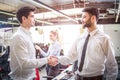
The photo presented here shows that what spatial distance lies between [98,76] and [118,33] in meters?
8.40

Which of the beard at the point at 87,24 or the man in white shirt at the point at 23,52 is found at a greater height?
the beard at the point at 87,24

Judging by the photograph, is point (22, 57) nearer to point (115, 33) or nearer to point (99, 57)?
point (99, 57)

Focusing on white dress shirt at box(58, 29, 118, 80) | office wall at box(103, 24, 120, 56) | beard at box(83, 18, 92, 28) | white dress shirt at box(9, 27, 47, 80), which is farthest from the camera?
office wall at box(103, 24, 120, 56)

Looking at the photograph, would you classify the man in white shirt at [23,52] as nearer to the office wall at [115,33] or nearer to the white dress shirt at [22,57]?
the white dress shirt at [22,57]

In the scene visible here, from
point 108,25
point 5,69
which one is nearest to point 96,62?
point 5,69

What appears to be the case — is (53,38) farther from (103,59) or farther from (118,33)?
(118,33)

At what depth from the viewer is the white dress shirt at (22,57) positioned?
2201 mm

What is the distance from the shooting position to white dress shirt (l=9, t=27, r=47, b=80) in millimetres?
2201

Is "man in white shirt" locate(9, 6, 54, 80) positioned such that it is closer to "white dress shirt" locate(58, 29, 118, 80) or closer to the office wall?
"white dress shirt" locate(58, 29, 118, 80)

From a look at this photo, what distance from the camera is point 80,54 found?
2.62 meters

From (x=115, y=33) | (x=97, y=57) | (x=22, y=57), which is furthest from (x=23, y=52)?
(x=115, y=33)

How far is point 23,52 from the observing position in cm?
219

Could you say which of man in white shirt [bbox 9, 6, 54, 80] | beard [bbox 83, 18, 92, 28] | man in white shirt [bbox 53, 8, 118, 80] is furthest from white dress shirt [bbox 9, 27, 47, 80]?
beard [bbox 83, 18, 92, 28]

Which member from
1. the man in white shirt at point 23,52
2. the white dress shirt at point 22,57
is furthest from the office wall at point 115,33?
the white dress shirt at point 22,57
